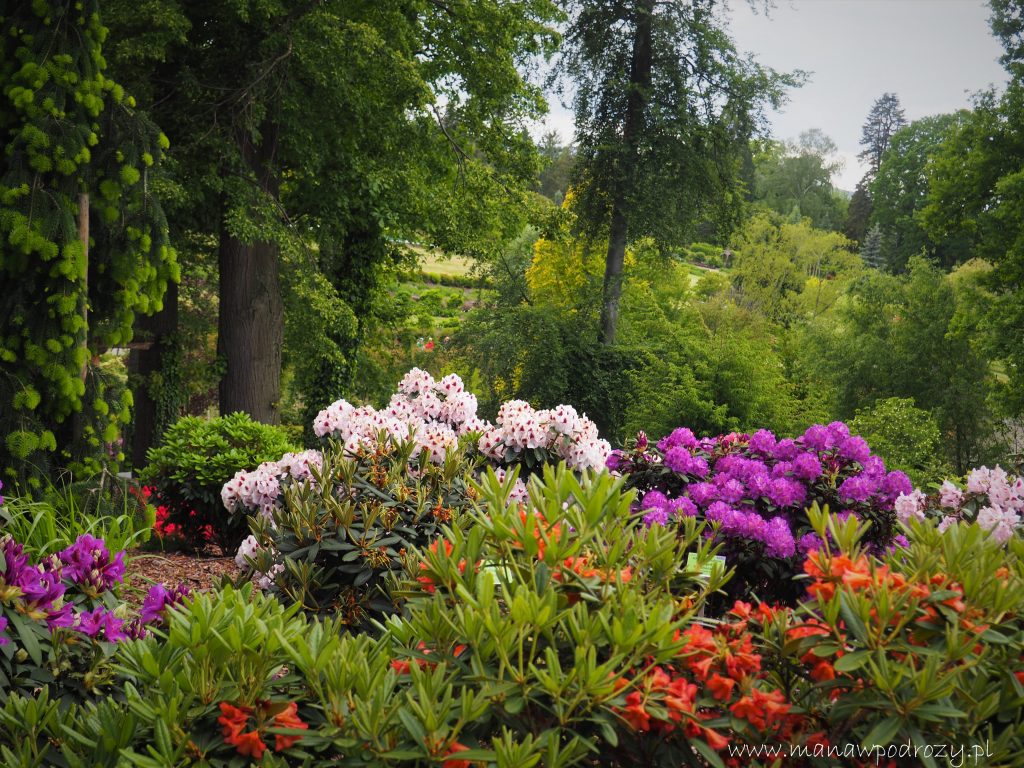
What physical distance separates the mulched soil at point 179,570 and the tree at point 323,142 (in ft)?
15.0

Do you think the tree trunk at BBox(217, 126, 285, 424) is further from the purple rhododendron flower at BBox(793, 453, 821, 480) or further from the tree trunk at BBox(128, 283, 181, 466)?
the purple rhododendron flower at BBox(793, 453, 821, 480)

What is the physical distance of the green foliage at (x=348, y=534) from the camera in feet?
10.7

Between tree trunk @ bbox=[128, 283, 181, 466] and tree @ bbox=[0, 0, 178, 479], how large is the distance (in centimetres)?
631

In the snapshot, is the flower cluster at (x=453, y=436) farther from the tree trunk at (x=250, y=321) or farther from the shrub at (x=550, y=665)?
the tree trunk at (x=250, y=321)

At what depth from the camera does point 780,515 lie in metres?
4.72

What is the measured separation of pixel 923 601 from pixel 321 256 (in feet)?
39.4

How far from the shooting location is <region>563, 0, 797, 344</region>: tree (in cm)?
1684

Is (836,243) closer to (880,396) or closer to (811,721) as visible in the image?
(880,396)

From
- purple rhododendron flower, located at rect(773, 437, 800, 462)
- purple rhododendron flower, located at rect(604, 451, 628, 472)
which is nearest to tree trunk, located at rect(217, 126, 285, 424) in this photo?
purple rhododendron flower, located at rect(604, 451, 628, 472)

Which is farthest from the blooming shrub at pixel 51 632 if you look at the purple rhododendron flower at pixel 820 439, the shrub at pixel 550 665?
the purple rhododendron flower at pixel 820 439

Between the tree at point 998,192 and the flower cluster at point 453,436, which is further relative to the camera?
the tree at point 998,192

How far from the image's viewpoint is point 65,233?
17.9 feet

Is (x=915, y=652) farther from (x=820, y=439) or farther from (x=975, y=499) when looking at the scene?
(x=820, y=439)

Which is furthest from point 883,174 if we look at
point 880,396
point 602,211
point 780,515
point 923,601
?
point 923,601
